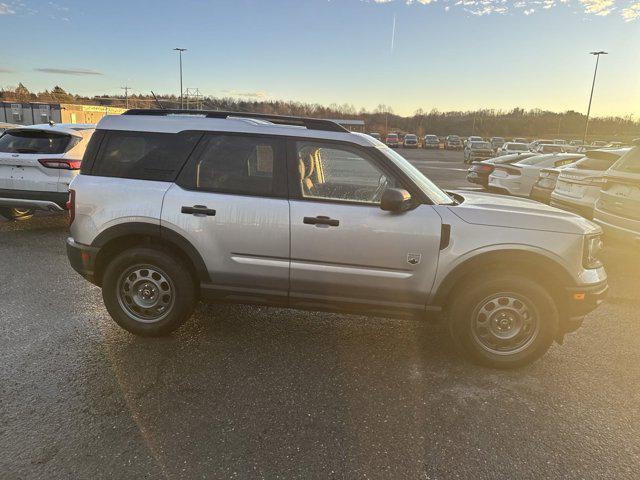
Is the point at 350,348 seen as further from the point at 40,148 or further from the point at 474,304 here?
the point at 40,148

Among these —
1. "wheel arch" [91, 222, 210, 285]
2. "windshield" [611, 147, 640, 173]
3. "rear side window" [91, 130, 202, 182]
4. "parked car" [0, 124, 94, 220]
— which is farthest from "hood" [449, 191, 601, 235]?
"parked car" [0, 124, 94, 220]

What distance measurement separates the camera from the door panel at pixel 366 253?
11.2ft

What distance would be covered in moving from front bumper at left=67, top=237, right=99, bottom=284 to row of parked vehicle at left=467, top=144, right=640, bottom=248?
6.11 meters

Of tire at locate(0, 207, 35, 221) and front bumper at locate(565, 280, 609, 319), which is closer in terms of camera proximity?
front bumper at locate(565, 280, 609, 319)

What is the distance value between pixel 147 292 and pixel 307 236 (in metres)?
1.56

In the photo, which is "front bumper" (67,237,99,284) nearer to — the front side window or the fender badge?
the front side window

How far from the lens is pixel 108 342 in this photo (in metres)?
3.79

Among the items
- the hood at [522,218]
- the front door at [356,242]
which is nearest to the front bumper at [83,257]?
the front door at [356,242]

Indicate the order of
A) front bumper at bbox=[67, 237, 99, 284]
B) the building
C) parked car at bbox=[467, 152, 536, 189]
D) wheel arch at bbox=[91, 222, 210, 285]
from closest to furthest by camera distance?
wheel arch at bbox=[91, 222, 210, 285] → front bumper at bbox=[67, 237, 99, 284] → parked car at bbox=[467, 152, 536, 189] → the building

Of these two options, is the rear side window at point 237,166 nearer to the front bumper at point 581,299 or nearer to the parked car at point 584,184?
the front bumper at point 581,299

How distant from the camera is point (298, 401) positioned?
301 cm

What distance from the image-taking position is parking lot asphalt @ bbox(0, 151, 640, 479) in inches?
95.7

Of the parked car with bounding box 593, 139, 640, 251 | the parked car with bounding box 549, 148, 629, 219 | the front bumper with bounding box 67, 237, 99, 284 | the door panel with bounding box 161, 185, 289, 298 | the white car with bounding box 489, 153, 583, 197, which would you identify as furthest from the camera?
the white car with bounding box 489, 153, 583, 197

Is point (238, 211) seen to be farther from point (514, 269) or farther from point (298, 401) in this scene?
point (514, 269)
